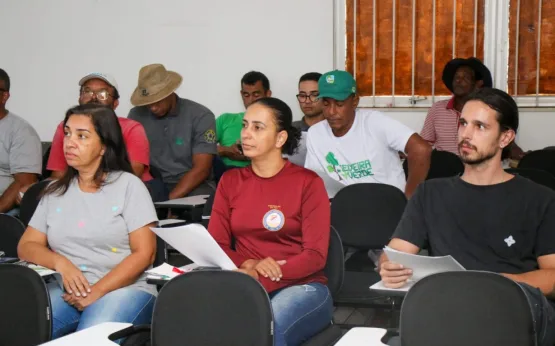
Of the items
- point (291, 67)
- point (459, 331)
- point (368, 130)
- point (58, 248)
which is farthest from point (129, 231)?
point (291, 67)

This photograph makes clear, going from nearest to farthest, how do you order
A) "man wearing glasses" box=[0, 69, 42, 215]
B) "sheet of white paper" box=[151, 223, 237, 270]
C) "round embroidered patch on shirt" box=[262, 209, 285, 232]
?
"sheet of white paper" box=[151, 223, 237, 270]
"round embroidered patch on shirt" box=[262, 209, 285, 232]
"man wearing glasses" box=[0, 69, 42, 215]

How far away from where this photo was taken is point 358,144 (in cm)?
416

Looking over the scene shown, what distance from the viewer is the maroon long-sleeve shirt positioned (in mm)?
2865

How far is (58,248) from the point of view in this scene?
3.02 m

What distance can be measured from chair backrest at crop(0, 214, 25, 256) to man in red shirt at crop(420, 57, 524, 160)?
3.12m

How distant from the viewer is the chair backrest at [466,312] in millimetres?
2129

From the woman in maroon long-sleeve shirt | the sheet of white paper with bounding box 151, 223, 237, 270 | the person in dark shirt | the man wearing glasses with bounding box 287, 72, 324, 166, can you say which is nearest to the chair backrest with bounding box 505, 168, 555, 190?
the person in dark shirt

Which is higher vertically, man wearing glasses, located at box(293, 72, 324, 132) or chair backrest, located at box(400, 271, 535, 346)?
man wearing glasses, located at box(293, 72, 324, 132)

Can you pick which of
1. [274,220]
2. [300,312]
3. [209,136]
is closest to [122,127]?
[209,136]

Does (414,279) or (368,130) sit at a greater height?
(368,130)

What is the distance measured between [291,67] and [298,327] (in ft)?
12.2

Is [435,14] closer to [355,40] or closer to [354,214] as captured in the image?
[355,40]

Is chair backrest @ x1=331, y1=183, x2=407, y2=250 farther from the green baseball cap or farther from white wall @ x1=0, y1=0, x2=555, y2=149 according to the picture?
white wall @ x1=0, y1=0, x2=555, y2=149

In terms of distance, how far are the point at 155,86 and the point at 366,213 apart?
195 cm
